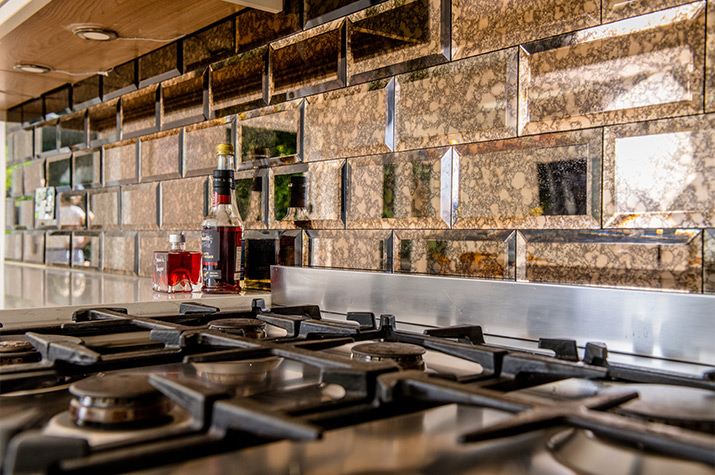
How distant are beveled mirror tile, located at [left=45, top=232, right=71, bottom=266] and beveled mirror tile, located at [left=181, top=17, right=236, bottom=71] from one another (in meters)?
0.95

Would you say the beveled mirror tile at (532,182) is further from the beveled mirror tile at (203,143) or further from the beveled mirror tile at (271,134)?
the beveled mirror tile at (203,143)

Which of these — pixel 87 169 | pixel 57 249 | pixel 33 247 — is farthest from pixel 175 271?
pixel 33 247

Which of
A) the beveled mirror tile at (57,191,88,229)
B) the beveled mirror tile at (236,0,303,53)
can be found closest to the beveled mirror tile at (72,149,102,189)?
the beveled mirror tile at (57,191,88,229)

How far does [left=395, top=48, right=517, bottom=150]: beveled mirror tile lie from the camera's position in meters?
0.89

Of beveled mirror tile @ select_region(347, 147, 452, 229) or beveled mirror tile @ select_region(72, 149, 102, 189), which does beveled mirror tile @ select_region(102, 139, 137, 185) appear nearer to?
beveled mirror tile @ select_region(72, 149, 102, 189)

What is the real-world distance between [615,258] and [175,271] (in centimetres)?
86

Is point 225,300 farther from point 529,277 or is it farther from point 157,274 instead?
point 529,277

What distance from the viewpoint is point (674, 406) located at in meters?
0.49

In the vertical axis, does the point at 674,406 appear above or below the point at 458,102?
below

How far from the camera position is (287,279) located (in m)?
1.14

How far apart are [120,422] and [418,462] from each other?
21cm

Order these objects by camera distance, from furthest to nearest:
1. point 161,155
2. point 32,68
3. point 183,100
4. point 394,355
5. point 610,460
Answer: point 32,68
point 161,155
point 183,100
point 394,355
point 610,460

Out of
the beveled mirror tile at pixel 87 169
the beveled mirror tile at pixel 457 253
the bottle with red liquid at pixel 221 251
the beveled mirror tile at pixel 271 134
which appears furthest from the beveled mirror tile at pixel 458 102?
the beveled mirror tile at pixel 87 169

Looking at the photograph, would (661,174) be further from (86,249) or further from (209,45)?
(86,249)
